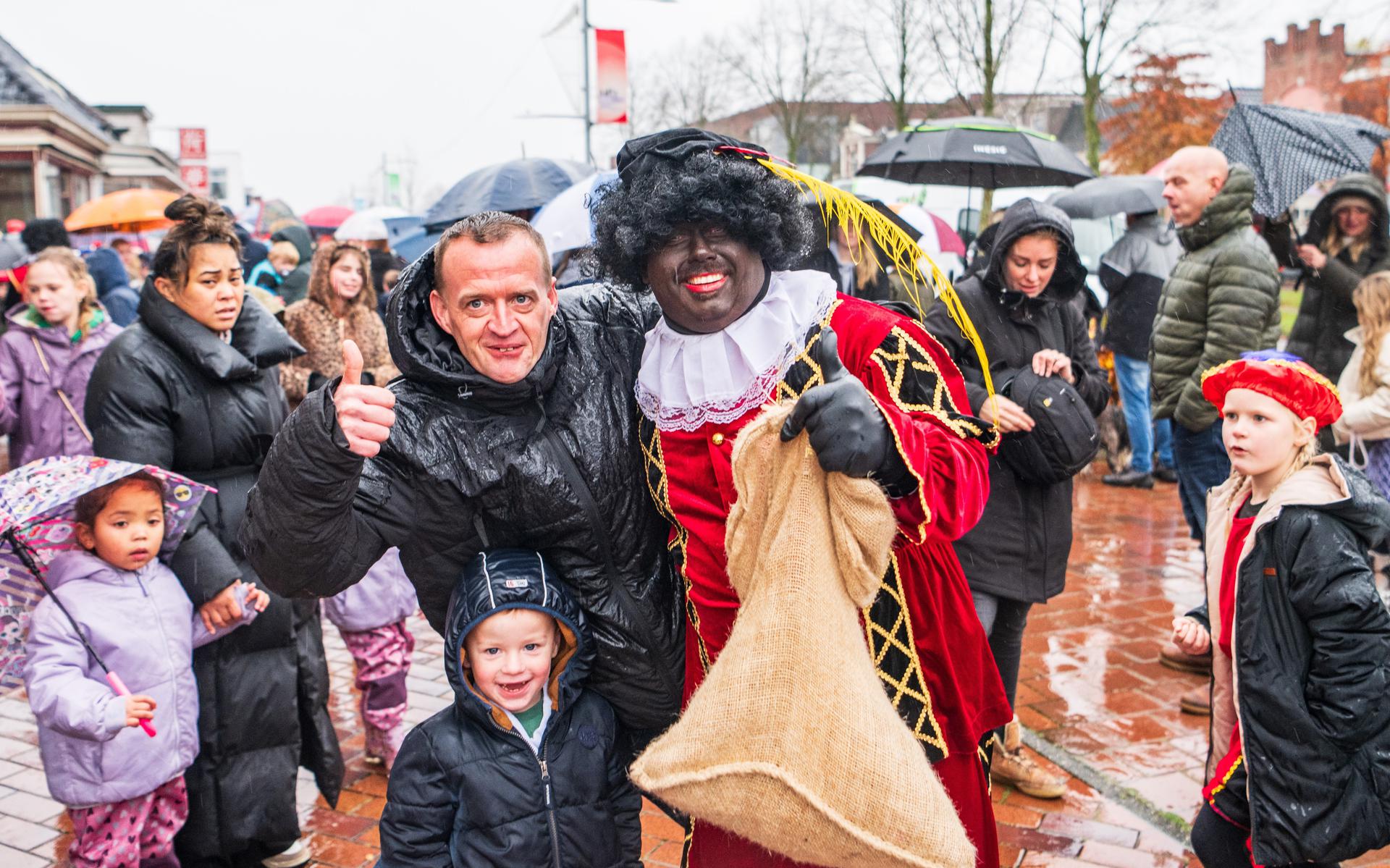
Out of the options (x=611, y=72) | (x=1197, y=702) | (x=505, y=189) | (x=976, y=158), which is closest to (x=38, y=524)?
(x=1197, y=702)

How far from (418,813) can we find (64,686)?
4.15 ft

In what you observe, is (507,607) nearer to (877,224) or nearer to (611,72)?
(877,224)

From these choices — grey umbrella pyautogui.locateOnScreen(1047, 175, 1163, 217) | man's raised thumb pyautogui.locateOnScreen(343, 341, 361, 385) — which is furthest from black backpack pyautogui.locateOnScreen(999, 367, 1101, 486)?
grey umbrella pyautogui.locateOnScreen(1047, 175, 1163, 217)

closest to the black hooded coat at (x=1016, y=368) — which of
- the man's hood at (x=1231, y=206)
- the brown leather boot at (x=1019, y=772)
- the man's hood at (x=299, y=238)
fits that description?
the brown leather boot at (x=1019, y=772)

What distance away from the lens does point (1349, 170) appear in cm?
635

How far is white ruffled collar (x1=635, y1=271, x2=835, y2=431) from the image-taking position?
2.20 m

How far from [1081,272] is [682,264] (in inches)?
85.6

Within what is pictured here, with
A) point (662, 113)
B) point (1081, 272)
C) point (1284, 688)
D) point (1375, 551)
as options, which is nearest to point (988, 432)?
point (1284, 688)

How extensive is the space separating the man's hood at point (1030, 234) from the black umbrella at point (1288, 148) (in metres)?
2.62

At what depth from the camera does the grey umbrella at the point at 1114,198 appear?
30.5 feet

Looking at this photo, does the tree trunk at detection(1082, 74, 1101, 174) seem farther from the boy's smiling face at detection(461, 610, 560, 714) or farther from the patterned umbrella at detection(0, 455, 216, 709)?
the boy's smiling face at detection(461, 610, 560, 714)

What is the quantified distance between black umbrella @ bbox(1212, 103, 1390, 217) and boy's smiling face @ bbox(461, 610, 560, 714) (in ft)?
16.5

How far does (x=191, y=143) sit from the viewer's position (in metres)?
22.3

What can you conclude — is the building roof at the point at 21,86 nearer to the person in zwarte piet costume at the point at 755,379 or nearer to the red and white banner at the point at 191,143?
the red and white banner at the point at 191,143
